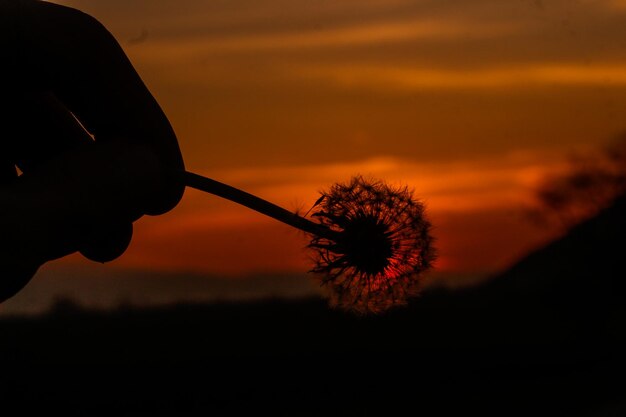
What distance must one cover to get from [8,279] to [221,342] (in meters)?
7.88

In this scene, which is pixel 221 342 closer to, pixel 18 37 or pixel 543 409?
pixel 543 409

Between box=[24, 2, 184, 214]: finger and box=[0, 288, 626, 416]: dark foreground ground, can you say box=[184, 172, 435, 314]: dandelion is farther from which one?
box=[0, 288, 626, 416]: dark foreground ground

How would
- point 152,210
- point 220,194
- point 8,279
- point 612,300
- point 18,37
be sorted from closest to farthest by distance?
point 8,279 < point 18,37 < point 152,210 < point 220,194 < point 612,300

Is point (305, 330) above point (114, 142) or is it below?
above

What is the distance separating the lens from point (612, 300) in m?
9.68

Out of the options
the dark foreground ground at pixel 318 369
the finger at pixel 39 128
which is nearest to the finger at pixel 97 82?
the finger at pixel 39 128

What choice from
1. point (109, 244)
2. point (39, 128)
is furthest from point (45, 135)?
point (109, 244)

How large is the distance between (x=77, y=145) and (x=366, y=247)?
584 millimetres

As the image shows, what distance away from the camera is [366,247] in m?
2.07

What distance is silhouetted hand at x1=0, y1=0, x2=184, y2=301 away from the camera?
4.67 feet

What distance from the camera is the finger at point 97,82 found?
154cm

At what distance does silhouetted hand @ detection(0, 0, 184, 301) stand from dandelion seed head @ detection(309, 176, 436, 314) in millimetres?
470

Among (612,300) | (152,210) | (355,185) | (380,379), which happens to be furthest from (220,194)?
(612,300)

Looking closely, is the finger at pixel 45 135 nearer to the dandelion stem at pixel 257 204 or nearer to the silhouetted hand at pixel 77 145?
the silhouetted hand at pixel 77 145
